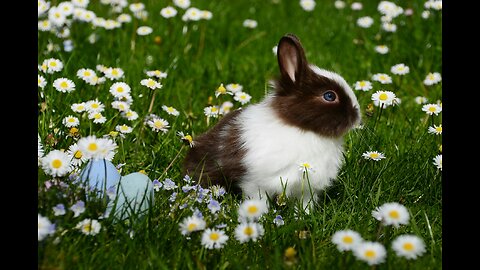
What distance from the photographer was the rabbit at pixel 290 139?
3.76m

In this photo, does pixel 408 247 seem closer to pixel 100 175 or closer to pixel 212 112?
Answer: pixel 100 175

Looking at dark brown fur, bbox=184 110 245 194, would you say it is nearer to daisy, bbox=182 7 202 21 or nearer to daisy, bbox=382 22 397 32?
daisy, bbox=182 7 202 21

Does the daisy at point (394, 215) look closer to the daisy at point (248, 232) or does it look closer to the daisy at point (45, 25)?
the daisy at point (248, 232)

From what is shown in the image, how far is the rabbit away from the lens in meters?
3.76

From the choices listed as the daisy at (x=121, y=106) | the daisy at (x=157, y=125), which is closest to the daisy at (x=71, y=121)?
the daisy at (x=121, y=106)

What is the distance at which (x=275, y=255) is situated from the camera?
2.99 metres

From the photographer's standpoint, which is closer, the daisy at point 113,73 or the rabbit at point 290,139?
the rabbit at point 290,139

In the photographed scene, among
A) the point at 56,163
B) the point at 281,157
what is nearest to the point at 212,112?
the point at 281,157

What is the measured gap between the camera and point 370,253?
2.78 m

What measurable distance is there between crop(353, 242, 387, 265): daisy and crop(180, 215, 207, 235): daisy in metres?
0.65

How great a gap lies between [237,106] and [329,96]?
4.54 ft

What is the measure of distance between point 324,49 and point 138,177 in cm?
342

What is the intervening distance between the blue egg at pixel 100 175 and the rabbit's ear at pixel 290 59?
101 centimetres
